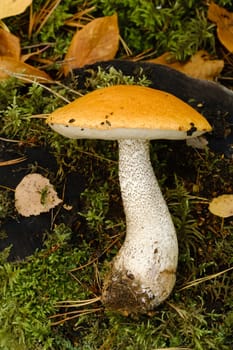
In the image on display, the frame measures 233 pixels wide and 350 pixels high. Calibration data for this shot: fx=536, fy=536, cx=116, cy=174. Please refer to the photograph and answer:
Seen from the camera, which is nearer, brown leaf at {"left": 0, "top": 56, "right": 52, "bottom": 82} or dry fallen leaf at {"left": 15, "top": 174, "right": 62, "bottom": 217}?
dry fallen leaf at {"left": 15, "top": 174, "right": 62, "bottom": 217}

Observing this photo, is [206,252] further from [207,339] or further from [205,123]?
[205,123]

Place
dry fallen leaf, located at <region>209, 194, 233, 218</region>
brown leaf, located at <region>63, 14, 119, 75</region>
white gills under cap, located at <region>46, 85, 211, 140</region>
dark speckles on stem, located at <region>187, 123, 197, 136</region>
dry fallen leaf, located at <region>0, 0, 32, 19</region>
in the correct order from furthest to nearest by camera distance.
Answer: brown leaf, located at <region>63, 14, 119, 75</region> → dry fallen leaf, located at <region>0, 0, 32, 19</region> → dry fallen leaf, located at <region>209, 194, 233, 218</region> → dark speckles on stem, located at <region>187, 123, 197, 136</region> → white gills under cap, located at <region>46, 85, 211, 140</region>

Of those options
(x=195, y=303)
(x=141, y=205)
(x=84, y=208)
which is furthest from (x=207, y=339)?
(x=84, y=208)

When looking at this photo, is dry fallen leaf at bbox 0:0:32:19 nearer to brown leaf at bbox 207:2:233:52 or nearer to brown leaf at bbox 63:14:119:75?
brown leaf at bbox 63:14:119:75

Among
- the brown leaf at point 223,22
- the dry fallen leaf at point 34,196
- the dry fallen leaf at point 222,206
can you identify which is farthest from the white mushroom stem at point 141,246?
the brown leaf at point 223,22

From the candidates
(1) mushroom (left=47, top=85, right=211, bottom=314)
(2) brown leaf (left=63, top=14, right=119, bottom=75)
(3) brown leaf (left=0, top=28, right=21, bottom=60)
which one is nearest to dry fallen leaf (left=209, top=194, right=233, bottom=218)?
(1) mushroom (left=47, top=85, right=211, bottom=314)

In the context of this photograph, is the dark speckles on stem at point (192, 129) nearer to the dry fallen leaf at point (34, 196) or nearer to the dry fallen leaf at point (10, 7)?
the dry fallen leaf at point (34, 196)
